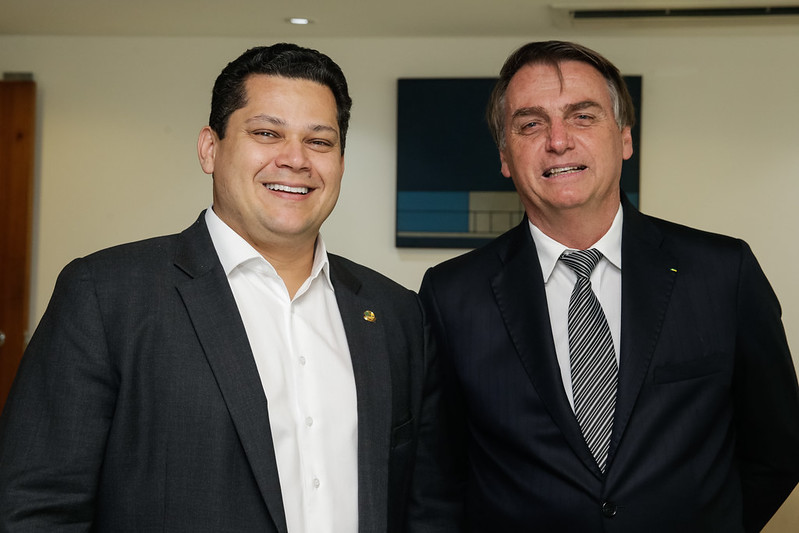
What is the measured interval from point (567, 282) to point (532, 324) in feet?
0.47

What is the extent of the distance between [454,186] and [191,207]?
1.52 meters

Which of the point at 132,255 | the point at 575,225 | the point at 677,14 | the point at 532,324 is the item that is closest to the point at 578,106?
the point at 575,225

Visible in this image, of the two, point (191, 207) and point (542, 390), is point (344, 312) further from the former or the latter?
point (191, 207)

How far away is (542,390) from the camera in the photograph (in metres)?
1.76

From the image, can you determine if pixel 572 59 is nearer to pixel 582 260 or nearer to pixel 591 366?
pixel 582 260

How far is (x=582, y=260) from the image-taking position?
1.86 m

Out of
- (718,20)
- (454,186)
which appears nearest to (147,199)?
(454,186)

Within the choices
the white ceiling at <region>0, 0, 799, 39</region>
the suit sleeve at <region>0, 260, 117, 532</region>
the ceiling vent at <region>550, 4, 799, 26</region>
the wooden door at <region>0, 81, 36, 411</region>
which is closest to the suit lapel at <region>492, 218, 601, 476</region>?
the suit sleeve at <region>0, 260, 117, 532</region>

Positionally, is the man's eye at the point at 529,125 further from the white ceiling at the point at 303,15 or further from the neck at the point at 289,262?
the white ceiling at the point at 303,15

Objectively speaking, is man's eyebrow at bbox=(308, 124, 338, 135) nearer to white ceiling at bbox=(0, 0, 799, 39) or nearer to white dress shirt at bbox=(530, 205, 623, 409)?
white dress shirt at bbox=(530, 205, 623, 409)

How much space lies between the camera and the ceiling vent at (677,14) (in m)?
4.10

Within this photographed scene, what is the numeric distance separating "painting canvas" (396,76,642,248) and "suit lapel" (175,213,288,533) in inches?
121

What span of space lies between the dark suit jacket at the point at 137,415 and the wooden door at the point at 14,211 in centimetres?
345

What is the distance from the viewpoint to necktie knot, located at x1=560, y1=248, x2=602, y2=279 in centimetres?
185
